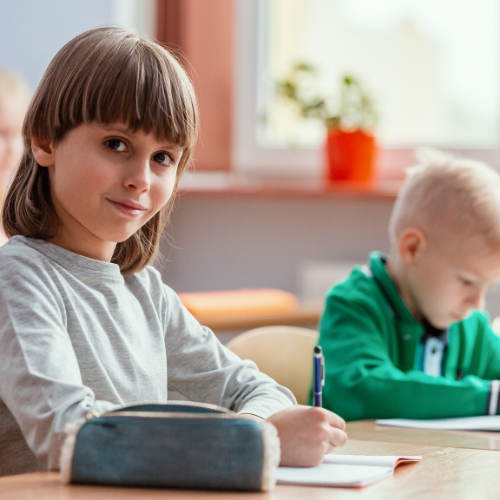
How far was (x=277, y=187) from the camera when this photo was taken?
3008 mm

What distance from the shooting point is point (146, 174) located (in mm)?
960

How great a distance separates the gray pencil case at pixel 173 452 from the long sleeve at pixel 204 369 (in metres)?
0.38

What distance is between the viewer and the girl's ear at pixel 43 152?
3.28ft

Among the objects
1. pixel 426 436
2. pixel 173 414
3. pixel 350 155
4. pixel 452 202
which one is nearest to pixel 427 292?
pixel 452 202

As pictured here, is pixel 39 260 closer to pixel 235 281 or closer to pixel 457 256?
pixel 457 256

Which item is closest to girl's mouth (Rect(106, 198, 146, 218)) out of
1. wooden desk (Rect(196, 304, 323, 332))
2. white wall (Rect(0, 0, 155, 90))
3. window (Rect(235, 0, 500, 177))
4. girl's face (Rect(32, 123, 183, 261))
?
girl's face (Rect(32, 123, 183, 261))

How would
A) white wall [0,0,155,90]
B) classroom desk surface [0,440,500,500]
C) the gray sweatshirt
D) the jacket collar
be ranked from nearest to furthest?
classroom desk surface [0,440,500,500] < the gray sweatshirt < the jacket collar < white wall [0,0,155,90]

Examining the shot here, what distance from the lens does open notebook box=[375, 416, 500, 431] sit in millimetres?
1246

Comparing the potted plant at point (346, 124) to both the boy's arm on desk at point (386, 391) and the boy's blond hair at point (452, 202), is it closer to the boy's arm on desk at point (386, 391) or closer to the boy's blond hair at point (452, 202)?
the boy's blond hair at point (452, 202)

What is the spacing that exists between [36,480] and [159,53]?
1.74ft

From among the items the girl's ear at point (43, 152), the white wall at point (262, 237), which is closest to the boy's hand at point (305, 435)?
the girl's ear at point (43, 152)

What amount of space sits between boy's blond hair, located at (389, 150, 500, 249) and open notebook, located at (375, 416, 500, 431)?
0.38 m

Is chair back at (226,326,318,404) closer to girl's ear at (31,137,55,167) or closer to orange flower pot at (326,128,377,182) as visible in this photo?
girl's ear at (31,137,55,167)

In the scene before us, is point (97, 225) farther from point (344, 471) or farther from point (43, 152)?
point (344, 471)
